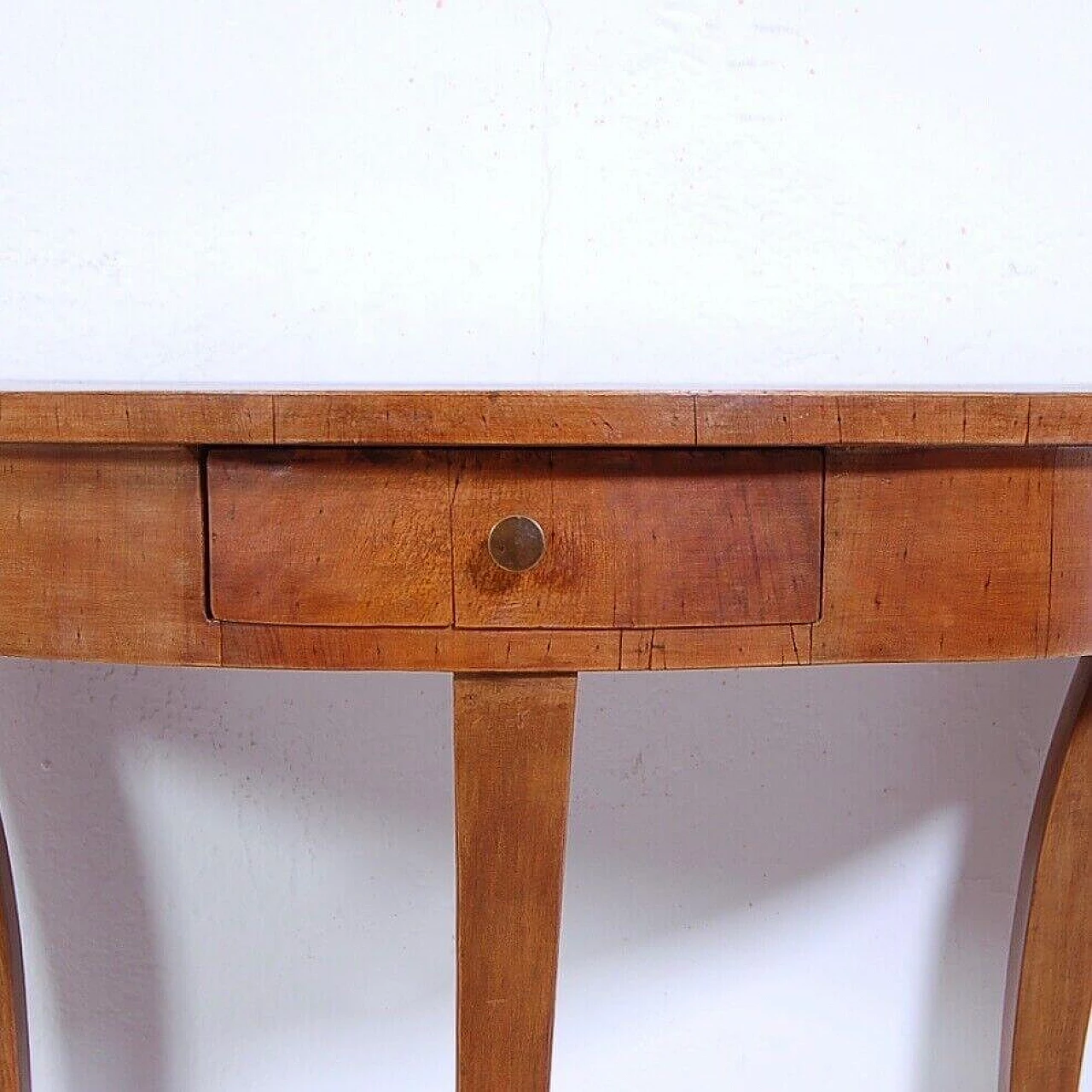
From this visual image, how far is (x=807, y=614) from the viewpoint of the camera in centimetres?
57

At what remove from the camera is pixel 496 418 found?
1.70ft

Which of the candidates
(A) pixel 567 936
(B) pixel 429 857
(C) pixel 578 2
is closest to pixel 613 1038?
(A) pixel 567 936

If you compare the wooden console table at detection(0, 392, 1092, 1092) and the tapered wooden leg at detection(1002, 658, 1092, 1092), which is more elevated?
the wooden console table at detection(0, 392, 1092, 1092)

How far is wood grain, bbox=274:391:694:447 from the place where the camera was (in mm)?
516

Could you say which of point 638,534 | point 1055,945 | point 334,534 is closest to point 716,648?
point 638,534

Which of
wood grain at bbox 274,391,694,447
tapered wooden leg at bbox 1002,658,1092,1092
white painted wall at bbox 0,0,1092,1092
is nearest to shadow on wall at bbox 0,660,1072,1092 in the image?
white painted wall at bbox 0,0,1092,1092

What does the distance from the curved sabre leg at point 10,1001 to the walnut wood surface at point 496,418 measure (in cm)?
40

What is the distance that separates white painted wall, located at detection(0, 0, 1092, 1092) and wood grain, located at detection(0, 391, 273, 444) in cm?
44

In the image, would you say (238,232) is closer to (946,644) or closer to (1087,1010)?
(946,644)

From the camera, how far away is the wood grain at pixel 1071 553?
0.60 meters

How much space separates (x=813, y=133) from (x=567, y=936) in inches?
26.7

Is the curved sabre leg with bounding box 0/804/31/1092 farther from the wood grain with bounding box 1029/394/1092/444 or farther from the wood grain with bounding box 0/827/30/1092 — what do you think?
the wood grain with bounding box 1029/394/1092/444

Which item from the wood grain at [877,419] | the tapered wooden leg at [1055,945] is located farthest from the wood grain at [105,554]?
the tapered wooden leg at [1055,945]

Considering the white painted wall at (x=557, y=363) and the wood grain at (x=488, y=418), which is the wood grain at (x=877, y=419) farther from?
the white painted wall at (x=557, y=363)
